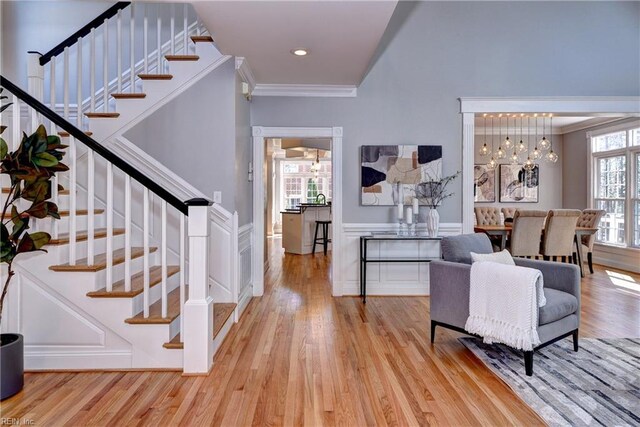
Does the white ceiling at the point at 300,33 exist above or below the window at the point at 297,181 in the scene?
above

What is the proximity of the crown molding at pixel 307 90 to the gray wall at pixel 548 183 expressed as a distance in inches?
185

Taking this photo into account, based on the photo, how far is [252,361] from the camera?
273 centimetres

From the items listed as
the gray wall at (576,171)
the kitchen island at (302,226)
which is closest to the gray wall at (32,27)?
the kitchen island at (302,226)

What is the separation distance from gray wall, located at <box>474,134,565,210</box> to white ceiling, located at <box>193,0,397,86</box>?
5303 mm

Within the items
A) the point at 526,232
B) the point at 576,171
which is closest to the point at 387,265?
the point at 526,232

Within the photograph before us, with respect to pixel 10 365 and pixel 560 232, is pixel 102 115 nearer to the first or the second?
pixel 10 365

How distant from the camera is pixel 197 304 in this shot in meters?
2.51

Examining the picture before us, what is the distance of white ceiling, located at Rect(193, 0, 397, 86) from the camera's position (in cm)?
272

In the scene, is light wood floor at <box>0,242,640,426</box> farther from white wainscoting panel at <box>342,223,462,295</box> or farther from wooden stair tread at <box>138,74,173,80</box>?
wooden stair tread at <box>138,74,173,80</box>

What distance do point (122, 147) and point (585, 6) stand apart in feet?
18.3

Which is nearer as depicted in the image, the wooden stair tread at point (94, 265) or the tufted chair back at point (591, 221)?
the wooden stair tread at point (94, 265)

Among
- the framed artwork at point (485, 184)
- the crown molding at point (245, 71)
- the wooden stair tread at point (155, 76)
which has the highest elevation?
the crown molding at point (245, 71)

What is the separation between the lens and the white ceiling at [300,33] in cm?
272

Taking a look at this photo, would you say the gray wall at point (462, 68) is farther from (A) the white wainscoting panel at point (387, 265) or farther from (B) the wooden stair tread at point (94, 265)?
(B) the wooden stair tread at point (94, 265)
